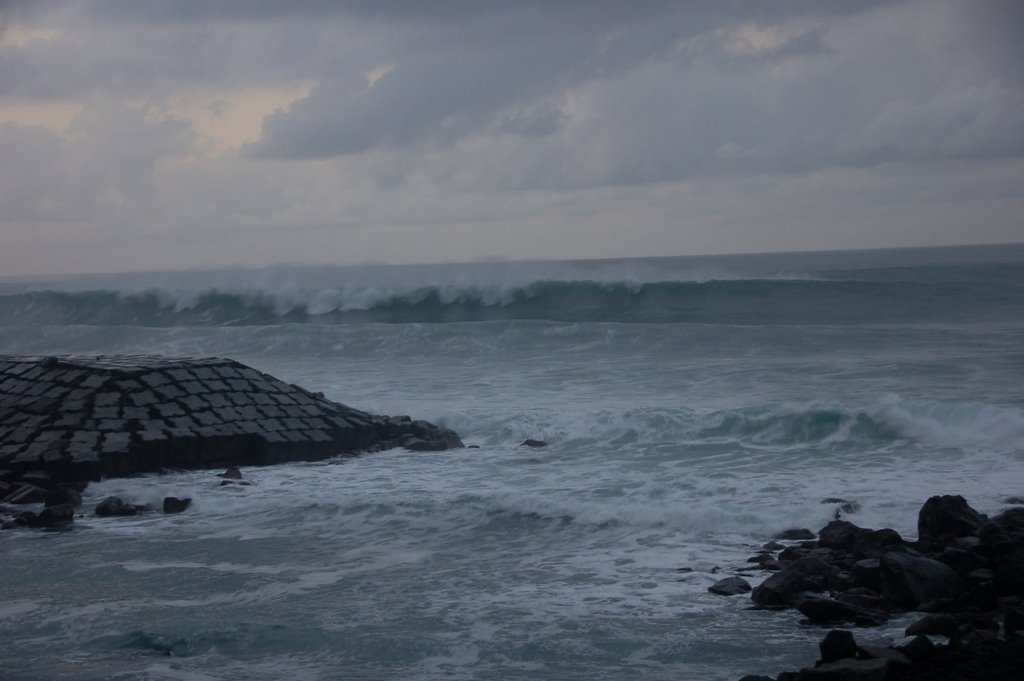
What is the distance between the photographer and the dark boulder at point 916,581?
7.18 metres

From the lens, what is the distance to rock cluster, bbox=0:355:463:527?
12.1 meters

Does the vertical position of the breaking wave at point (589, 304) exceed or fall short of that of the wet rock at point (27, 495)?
it exceeds it

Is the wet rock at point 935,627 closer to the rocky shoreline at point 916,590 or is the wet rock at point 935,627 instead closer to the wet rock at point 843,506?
the rocky shoreline at point 916,590

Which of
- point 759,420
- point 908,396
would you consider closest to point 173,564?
point 759,420

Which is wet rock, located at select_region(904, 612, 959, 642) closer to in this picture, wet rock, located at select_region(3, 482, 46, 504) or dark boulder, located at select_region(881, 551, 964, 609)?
dark boulder, located at select_region(881, 551, 964, 609)

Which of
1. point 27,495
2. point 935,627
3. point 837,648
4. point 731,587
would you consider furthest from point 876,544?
point 27,495

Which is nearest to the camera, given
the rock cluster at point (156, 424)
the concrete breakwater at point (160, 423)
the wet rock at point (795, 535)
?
the wet rock at point (795, 535)

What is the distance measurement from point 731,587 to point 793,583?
1.48 ft

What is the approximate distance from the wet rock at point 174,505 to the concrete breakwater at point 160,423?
155 centimetres

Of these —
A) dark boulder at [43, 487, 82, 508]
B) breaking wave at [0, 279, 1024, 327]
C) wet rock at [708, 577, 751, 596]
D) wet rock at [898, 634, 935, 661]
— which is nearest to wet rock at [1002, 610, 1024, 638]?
wet rock at [898, 634, 935, 661]

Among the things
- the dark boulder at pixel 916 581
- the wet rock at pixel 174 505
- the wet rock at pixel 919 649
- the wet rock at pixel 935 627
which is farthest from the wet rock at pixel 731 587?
the wet rock at pixel 174 505

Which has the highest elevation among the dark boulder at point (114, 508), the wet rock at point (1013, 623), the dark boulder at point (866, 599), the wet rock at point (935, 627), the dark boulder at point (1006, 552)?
the dark boulder at point (1006, 552)

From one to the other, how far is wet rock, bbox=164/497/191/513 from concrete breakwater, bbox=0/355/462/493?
1552 millimetres

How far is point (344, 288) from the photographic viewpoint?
119 feet
